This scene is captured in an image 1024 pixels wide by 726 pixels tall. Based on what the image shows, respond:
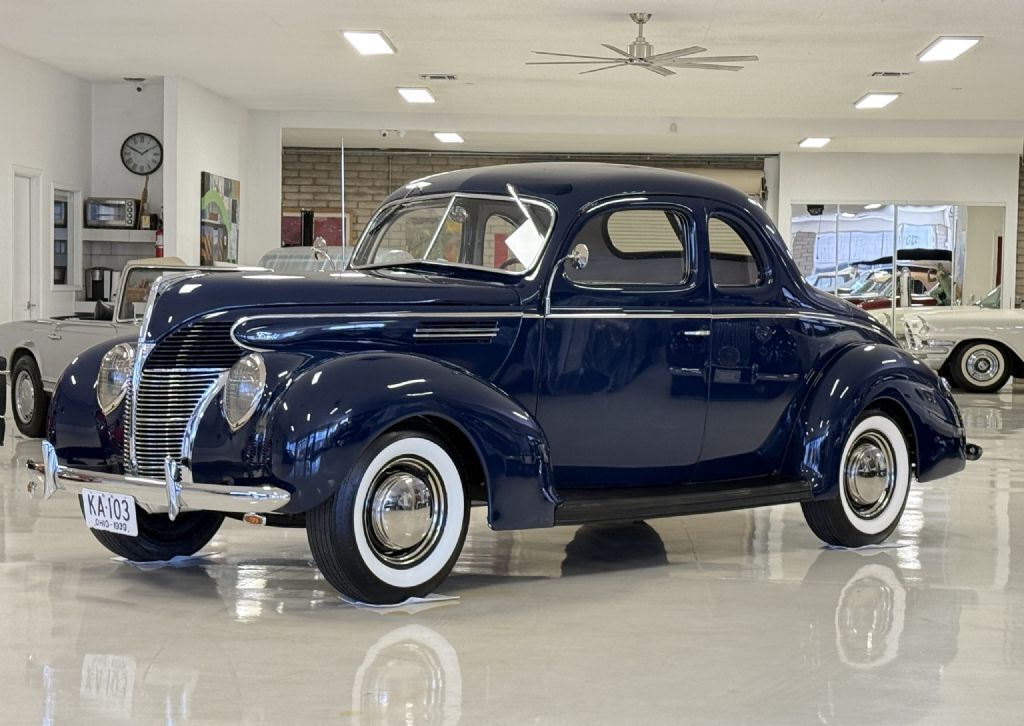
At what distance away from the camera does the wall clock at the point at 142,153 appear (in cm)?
1525

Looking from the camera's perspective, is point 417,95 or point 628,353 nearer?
point 628,353

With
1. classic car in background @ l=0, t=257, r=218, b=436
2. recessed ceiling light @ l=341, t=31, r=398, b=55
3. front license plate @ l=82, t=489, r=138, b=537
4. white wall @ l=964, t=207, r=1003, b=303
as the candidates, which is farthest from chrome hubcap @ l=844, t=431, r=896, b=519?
white wall @ l=964, t=207, r=1003, b=303

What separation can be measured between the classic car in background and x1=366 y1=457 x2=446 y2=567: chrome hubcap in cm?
465

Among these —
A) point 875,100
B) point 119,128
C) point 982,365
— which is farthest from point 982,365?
point 119,128

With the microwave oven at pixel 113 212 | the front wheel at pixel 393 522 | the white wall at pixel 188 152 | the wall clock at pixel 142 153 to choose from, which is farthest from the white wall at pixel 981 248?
the front wheel at pixel 393 522

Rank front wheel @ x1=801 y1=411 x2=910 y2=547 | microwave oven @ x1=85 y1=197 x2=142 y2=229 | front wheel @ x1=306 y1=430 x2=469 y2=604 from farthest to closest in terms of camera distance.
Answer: microwave oven @ x1=85 y1=197 x2=142 y2=229, front wheel @ x1=801 y1=411 x2=910 y2=547, front wheel @ x1=306 y1=430 x2=469 y2=604

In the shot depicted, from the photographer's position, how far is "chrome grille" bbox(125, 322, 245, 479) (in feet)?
14.7

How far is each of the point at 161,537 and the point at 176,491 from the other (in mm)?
963

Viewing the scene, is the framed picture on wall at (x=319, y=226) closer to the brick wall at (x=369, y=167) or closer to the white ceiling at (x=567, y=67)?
the brick wall at (x=369, y=167)

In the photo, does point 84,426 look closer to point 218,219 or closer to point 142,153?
point 142,153

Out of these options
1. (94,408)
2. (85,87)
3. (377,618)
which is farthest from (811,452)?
(85,87)

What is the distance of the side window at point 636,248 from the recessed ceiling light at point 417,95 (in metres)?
10.9

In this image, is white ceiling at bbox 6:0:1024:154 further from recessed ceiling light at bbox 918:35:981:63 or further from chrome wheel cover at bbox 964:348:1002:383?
chrome wheel cover at bbox 964:348:1002:383

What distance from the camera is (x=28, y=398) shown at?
31.7 ft
